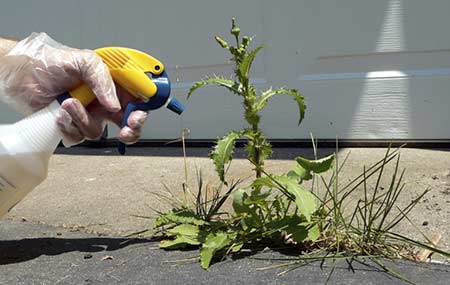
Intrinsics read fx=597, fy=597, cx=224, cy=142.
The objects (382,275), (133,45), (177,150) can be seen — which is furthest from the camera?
(133,45)

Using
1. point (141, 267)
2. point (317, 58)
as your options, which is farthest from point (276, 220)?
point (317, 58)

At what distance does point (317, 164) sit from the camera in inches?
90.6

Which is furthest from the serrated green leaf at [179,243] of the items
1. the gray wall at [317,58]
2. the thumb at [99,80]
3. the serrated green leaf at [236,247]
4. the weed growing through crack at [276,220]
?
the gray wall at [317,58]

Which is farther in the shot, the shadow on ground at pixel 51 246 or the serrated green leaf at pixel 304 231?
the shadow on ground at pixel 51 246

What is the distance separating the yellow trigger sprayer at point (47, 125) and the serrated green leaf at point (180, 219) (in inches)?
20.3

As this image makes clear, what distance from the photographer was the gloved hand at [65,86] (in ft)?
7.24

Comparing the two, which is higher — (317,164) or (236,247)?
(317,164)

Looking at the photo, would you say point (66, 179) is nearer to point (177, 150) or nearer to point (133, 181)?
point (133, 181)

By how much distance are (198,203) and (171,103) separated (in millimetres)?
498

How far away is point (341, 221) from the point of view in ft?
7.61

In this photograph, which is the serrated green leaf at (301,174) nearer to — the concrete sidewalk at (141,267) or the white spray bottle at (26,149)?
the concrete sidewalk at (141,267)

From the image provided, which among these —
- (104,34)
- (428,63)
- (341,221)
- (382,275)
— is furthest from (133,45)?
(382,275)

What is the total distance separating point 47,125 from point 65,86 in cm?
17

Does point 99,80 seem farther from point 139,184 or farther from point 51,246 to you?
point 139,184
